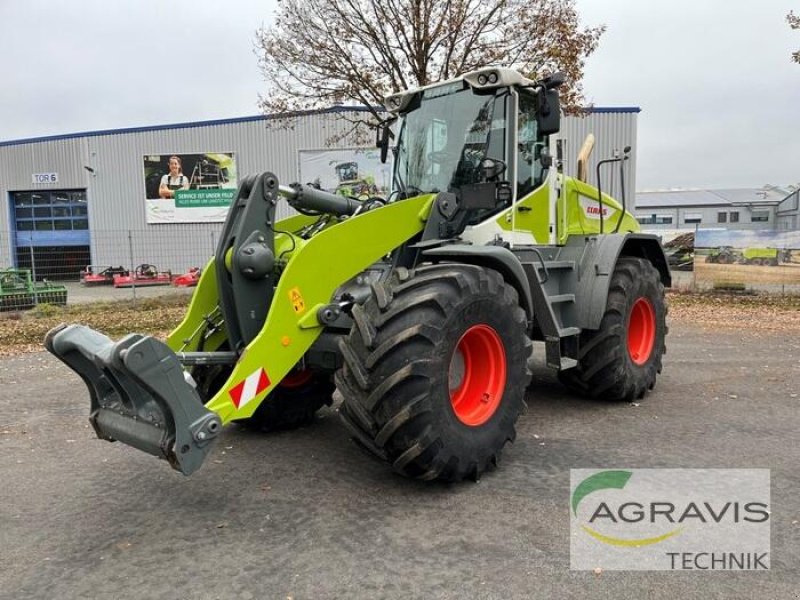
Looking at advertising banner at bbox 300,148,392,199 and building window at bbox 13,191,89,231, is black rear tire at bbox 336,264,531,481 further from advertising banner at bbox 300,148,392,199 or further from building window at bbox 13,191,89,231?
building window at bbox 13,191,89,231

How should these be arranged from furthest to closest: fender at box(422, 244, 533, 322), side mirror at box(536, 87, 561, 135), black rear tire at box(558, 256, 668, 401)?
black rear tire at box(558, 256, 668, 401) < side mirror at box(536, 87, 561, 135) < fender at box(422, 244, 533, 322)

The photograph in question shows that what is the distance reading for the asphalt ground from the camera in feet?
9.75

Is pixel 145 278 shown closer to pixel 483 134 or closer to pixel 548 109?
pixel 483 134

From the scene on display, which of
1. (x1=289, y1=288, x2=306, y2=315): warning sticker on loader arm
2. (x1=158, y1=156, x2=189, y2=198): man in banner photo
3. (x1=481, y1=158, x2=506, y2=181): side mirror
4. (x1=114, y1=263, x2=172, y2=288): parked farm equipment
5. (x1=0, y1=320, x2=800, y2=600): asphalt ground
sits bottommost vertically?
(x1=114, y1=263, x2=172, y2=288): parked farm equipment

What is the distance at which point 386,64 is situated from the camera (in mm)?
12703

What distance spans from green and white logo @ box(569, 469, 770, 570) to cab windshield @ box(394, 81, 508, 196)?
2.52 meters

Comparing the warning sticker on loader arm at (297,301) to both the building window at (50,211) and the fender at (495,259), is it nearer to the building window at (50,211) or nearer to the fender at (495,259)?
the fender at (495,259)

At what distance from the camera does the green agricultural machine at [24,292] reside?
579 inches

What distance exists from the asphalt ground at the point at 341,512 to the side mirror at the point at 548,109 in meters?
2.44

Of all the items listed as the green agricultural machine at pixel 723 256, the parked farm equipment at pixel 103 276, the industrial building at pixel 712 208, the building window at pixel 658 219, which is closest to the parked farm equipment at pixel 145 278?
the parked farm equipment at pixel 103 276

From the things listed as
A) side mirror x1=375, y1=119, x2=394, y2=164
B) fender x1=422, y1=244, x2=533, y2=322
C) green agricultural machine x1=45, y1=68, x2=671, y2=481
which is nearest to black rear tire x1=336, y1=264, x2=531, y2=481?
green agricultural machine x1=45, y1=68, x2=671, y2=481

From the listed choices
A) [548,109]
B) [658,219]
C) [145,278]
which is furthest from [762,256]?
[658,219]

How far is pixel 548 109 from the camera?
5031mm

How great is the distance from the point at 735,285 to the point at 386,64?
950 centimetres
